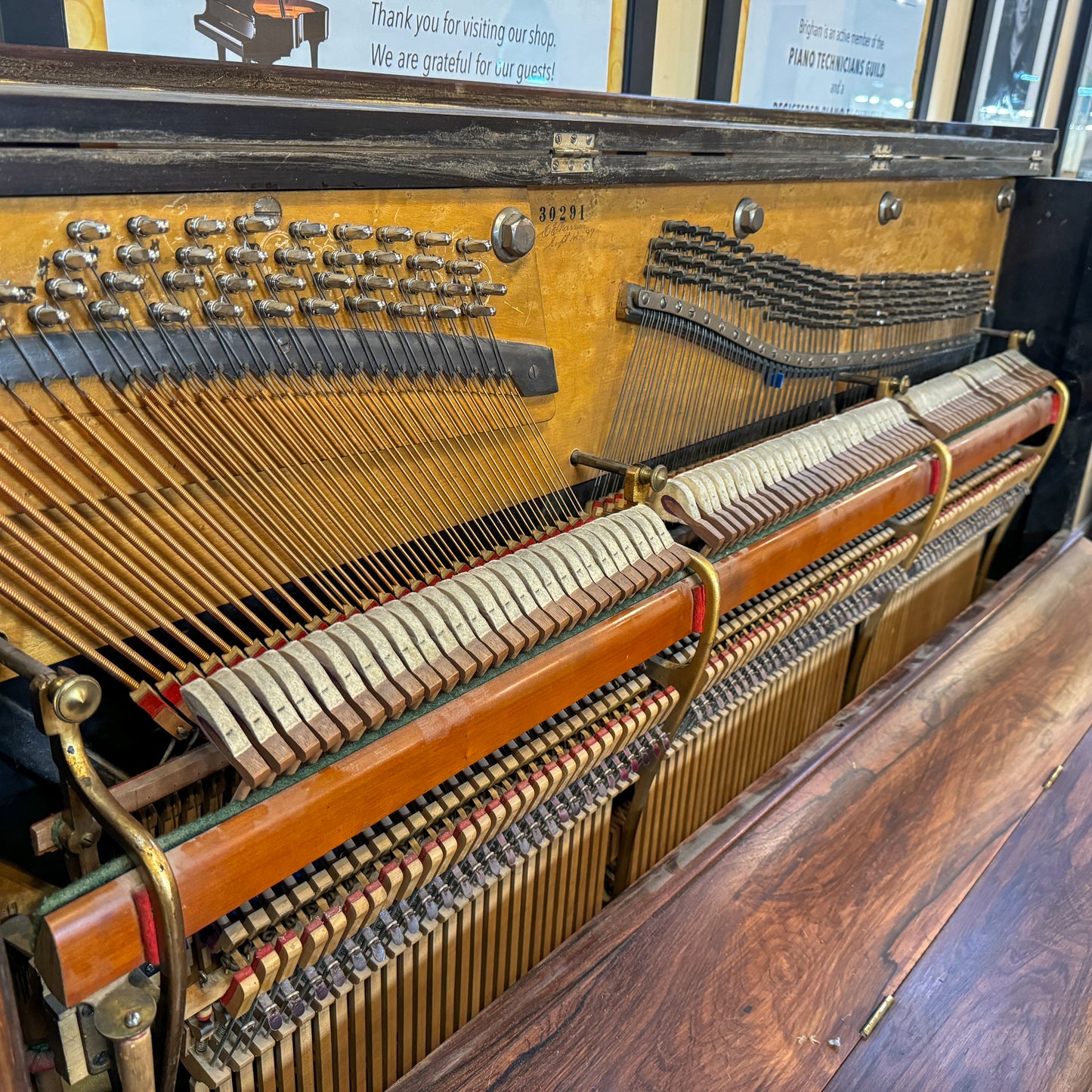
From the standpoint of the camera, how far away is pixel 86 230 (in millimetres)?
1117

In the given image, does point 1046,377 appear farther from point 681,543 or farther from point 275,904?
point 275,904

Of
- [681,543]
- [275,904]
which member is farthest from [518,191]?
[275,904]

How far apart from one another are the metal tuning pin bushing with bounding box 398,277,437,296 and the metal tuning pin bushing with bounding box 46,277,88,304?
0.51 meters

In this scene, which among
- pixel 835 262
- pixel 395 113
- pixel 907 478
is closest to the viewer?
pixel 395 113

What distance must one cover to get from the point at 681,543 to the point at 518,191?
2.36 ft

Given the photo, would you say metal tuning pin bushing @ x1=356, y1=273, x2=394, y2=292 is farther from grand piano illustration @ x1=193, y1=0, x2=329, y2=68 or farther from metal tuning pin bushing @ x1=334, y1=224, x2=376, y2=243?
grand piano illustration @ x1=193, y1=0, x2=329, y2=68

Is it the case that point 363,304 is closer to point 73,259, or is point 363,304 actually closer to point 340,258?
point 340,258

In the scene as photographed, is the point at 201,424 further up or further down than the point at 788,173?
further down

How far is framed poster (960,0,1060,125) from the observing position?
5.86m

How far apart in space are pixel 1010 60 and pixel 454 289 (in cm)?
597

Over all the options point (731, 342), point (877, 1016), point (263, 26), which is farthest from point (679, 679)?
point (263, 26)

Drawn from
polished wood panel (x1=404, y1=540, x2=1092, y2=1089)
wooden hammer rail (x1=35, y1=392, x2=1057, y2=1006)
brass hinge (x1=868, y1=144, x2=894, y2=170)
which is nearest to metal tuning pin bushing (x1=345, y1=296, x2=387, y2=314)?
wooden hammer rail (x1=35, y1=392, x2=1057, y2=1006)

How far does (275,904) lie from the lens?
4.00 feet

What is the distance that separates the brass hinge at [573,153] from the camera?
1.69 meters
